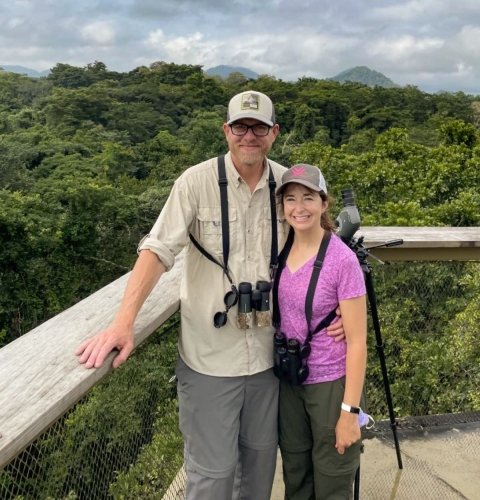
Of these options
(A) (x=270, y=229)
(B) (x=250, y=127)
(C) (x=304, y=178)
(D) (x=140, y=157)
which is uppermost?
(B) (x=250, y=127)

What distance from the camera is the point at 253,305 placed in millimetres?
1479

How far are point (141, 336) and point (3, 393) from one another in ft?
1.29

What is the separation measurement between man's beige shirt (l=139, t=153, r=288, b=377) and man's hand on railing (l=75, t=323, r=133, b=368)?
0.34 m

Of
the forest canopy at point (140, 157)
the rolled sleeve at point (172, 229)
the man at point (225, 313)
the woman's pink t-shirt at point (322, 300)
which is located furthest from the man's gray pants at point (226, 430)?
the forest canopy at point (140, 157)

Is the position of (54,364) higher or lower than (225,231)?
lower

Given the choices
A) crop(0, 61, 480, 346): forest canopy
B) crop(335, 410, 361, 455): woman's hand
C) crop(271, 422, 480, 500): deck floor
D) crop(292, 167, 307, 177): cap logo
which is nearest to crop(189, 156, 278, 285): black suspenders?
crop(292, 167, 307, 177): cap logo

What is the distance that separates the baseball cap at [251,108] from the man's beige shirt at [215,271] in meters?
0.16

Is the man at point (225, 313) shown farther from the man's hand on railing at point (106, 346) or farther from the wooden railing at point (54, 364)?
the man's hand on railing at point (106, 346)

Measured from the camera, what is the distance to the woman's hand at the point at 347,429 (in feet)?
4.80

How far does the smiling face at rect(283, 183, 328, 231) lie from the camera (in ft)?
4.93

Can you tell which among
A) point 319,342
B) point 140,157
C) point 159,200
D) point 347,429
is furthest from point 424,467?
point 140,157

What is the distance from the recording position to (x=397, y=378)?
7.95ft

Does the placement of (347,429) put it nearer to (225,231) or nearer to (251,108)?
(225,231)

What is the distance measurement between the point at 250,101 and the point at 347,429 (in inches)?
39.5
